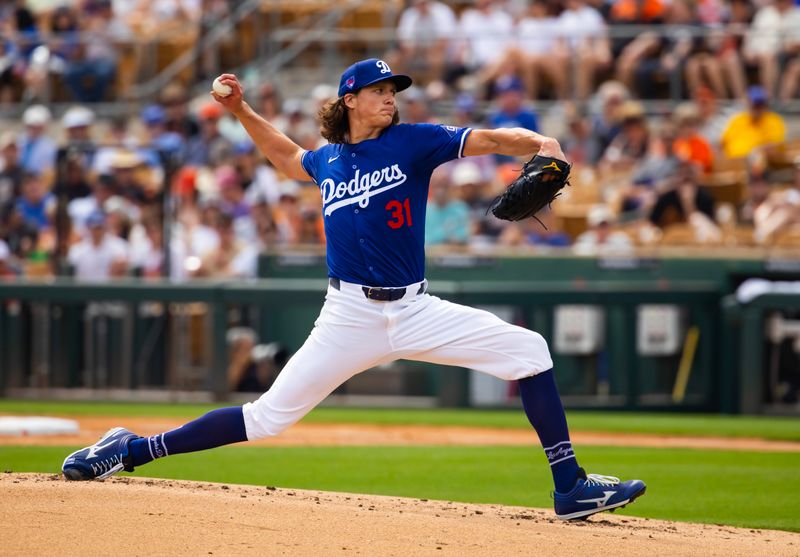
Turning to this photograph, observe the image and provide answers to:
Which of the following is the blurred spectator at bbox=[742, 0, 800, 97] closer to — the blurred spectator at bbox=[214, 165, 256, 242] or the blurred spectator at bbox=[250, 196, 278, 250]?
the blurred spectator at bbox=[250, 196, 278, 250]

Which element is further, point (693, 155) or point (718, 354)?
point (693, 155)

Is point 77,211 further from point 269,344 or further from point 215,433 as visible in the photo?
point 215,433

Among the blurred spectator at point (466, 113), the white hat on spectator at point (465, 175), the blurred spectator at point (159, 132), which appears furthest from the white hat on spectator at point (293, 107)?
the white hat on spectator at point (465, 175)

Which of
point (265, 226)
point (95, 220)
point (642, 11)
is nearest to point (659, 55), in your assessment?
point (642, 11)

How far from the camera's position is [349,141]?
6.13m

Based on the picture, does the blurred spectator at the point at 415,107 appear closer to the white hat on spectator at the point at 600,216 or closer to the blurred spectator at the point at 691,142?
the white hat on spectator at the point at 600,216

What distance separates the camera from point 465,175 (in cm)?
1407

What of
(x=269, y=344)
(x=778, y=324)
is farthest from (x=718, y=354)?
(x=269, y=344)

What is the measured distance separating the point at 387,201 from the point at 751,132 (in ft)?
30.9

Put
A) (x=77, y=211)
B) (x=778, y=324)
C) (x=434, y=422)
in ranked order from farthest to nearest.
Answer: (x=77, y=211) < (x=778, y=324) < (x=434, y=422)

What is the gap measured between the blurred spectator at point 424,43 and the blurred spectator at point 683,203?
3.73 meters

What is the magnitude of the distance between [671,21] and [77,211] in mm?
7369

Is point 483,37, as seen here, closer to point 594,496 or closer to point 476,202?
point 476,202

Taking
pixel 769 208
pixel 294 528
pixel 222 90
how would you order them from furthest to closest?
pixel 769 208 < pixel 222 90 < pixel 294 528
